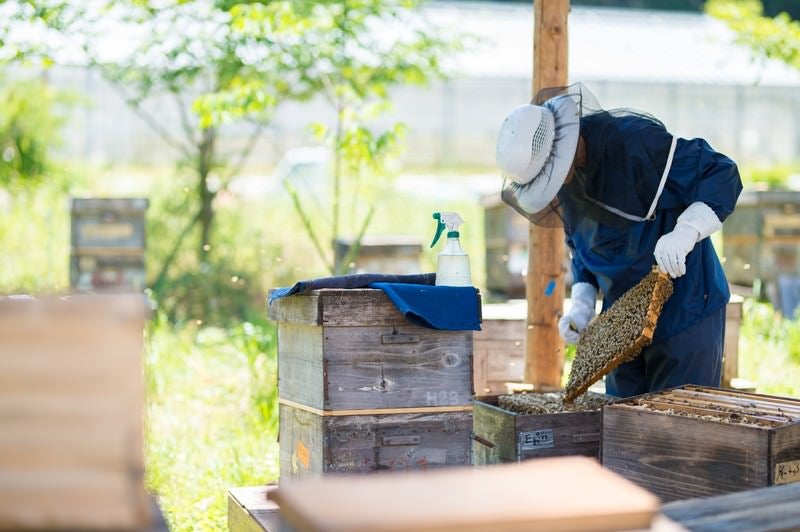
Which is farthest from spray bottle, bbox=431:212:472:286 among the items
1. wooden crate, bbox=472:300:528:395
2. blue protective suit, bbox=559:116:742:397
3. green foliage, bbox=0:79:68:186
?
green foliage, bbox=0:79:68:186

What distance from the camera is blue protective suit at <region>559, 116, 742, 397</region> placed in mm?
3412

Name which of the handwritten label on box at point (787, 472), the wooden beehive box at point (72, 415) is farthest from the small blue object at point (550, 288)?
the wooden beehive box at point (72, 415)

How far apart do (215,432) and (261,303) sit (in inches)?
160

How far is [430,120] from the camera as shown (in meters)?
16.9

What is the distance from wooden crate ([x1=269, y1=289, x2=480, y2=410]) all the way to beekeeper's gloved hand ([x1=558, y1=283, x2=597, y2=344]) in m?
1.01

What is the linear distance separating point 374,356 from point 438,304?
230 millimetres

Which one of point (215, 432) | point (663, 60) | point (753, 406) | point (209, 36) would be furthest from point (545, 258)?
point (663, 60)

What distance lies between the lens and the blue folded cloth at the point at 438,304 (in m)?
2.77

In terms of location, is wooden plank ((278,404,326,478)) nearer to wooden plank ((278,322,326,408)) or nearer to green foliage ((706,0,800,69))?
wooden plank ((278,322,326,408))

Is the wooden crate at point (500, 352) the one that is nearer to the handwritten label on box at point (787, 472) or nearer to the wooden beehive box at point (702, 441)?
the wooden beehive box at point (702, 441)

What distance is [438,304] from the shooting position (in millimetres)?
2816

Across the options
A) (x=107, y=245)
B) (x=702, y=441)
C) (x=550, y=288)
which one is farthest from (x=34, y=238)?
(x=702, y=441)

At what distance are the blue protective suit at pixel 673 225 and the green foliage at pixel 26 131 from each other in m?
8.69

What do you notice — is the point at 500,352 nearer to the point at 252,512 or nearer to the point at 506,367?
the point at 506,367
